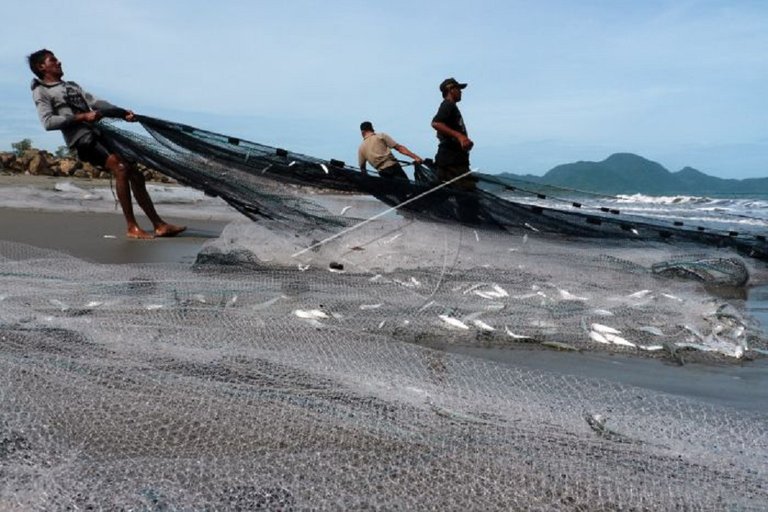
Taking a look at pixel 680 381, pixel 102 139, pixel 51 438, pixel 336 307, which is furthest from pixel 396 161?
pixel 51 438

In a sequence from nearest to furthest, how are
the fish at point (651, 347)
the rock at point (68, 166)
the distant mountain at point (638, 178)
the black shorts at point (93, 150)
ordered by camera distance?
the fish at point (651, 347)
the black shorts at point (93, 150)
the rock at point (68, 166)
the distant mountain at point (638, 178)

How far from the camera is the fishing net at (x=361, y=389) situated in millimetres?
2232

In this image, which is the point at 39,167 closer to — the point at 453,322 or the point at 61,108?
the point at 61,108

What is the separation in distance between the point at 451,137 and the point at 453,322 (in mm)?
3736

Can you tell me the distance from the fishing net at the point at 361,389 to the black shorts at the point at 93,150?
163cm

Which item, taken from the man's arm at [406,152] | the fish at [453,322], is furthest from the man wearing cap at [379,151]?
the fish at [453,322]

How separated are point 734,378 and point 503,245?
2.58 m

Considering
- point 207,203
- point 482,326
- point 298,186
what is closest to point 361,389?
point 482,326

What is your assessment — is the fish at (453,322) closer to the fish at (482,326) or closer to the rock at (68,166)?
the fish at (482,326)

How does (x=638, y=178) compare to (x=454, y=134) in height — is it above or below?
below

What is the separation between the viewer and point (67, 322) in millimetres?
3762

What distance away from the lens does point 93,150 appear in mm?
7477

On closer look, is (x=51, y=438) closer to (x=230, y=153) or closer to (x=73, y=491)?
(x=73, y=491)

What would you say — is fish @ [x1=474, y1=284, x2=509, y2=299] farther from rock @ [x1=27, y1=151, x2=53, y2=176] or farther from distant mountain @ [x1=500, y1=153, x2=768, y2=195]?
distant mountain @ [x1=500, y1=153, x2=768, y2=195]
